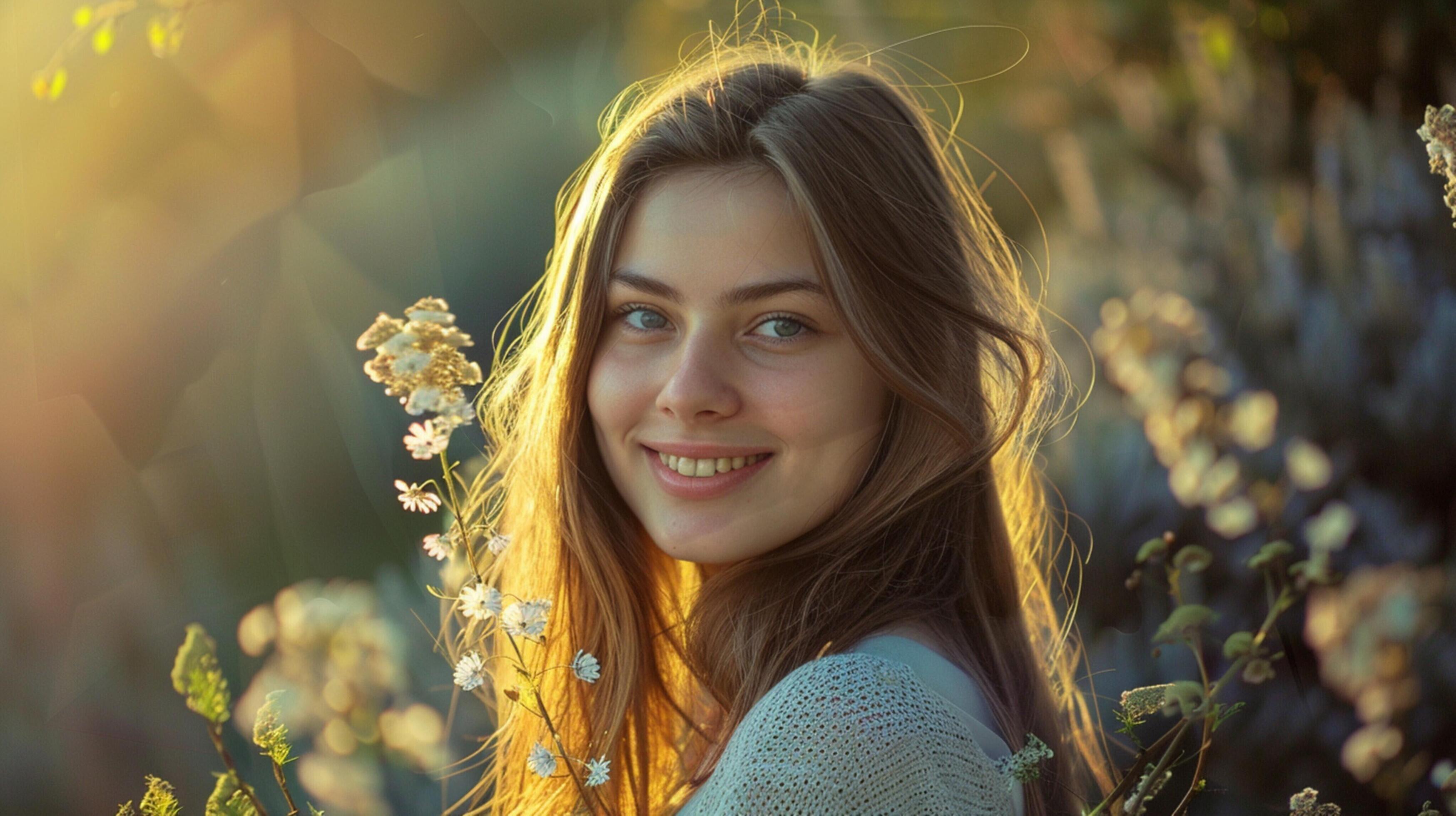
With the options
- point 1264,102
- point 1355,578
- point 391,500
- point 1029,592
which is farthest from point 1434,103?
point 391,500

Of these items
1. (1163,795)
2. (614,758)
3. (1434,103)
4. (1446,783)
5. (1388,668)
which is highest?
(1434,103)

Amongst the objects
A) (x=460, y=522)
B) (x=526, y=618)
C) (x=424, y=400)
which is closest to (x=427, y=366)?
(x=424, y=400)

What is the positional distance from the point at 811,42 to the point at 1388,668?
1.79 metres

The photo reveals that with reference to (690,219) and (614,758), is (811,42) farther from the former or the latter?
(614,758)

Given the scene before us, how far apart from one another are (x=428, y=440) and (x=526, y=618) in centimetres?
21

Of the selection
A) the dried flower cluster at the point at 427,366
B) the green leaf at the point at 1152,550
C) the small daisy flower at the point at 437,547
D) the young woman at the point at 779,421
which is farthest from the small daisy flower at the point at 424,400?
the young woman at the point at 779,421

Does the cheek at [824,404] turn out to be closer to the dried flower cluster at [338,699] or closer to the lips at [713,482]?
the lips at [713,482]

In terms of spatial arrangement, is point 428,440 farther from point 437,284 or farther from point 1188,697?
point 437,284

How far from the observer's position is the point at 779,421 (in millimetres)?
1561

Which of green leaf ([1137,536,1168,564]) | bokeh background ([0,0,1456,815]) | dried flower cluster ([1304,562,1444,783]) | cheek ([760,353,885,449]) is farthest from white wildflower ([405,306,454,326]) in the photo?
dried flower cluster ([1304,562,1444,783])

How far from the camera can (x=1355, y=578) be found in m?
1.68

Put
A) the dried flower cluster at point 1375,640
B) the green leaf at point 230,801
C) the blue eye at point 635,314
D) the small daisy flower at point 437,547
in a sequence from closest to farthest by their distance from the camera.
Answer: the green leaf at point 230,801
the small daisy flower at point 437,547
the dried flower cluster at point 1375,640
the blue eye at point 635,314

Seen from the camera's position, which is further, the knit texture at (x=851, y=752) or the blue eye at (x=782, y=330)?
the blue eye at (x=782, y=330)

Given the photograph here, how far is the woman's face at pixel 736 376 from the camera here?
1.55 m
